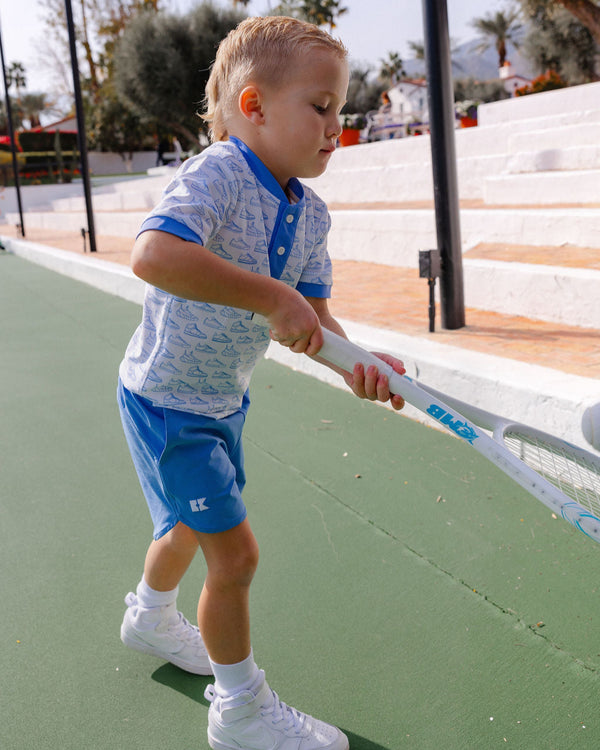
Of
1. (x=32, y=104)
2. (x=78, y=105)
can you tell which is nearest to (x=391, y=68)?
(x=32, y=104)

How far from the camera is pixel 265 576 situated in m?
2.50

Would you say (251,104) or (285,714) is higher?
(251,104)

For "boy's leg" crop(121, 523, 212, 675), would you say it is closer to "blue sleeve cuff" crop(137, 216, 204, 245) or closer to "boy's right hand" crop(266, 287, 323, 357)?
"boy's right hand" crop(266, 287, 323, 357)

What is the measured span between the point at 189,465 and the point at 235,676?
52cm

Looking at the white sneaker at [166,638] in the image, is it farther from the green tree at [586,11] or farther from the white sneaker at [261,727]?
the green tree at [586,11]

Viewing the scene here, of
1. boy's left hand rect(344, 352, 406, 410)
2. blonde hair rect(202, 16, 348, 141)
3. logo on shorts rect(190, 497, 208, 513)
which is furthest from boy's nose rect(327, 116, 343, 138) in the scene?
logo on shorts rect(190, 497, 208, 513)

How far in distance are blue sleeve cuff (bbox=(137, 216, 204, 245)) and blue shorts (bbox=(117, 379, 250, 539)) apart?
0.45 meters

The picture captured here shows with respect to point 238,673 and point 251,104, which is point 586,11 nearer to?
point 251,104

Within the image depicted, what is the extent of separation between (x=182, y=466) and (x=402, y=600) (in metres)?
1.00

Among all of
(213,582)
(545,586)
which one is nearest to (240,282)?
(213,582)

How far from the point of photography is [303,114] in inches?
62.9

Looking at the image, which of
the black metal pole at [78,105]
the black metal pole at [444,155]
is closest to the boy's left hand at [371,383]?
the black metal pole at [444,155]

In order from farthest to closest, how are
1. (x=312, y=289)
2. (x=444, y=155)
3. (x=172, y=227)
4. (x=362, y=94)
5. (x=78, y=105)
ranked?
(x=362, y=94) < (x=78, y=105) < (x=444, y=155) < (x=312, y=289) < (x=172, y=227)

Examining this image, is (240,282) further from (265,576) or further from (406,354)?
(406,354)
